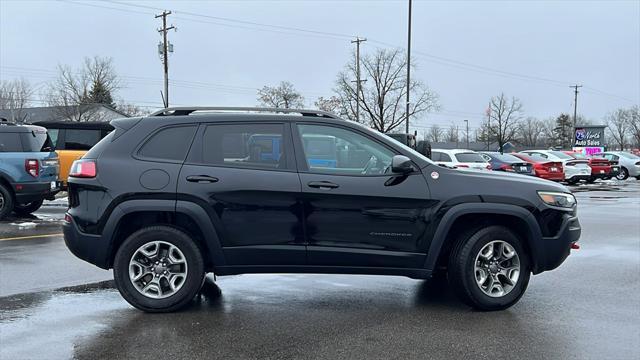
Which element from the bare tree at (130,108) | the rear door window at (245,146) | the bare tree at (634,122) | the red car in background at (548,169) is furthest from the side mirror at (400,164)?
the bare tree at (634,122)

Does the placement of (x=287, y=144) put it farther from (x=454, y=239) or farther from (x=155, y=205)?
(x=454, y=239)

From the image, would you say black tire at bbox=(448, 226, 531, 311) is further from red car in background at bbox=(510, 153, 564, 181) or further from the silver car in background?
the silver car in background

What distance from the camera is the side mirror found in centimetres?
491

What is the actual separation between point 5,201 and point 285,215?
345 inches

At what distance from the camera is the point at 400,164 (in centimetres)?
491

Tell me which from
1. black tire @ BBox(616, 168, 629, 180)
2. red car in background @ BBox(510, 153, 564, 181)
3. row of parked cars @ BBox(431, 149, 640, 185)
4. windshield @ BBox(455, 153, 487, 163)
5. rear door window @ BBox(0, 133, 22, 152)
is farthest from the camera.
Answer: black tire @ BBox(616, 168, 629, 180)

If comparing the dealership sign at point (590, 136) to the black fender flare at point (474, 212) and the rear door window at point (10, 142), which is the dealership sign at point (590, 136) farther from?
the black fender flare at point (474, 212)

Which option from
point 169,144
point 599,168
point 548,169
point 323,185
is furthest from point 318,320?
point 599,168

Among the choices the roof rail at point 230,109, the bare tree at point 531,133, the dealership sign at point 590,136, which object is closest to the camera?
the roof rail at point 230,109

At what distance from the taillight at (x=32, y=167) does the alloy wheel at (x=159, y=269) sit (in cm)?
771

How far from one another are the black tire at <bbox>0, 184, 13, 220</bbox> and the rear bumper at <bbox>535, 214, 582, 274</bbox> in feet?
33.7

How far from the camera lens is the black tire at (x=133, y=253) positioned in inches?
197

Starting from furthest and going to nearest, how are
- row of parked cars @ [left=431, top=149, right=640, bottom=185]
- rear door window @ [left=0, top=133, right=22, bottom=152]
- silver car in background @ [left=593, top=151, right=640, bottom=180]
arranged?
silver car in background @ [left=593, top=151, right=640, bottom=180] < row of parked cars @ [left=431, top=149, right=640, bottom=185] < rear door window @ [left=0, top=133, right=22, bottom=152]

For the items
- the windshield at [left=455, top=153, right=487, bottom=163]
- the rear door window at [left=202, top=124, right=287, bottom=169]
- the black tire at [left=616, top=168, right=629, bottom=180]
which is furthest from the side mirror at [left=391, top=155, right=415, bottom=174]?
the black tire at [left=616, top=168, right=629, bottom=180]
